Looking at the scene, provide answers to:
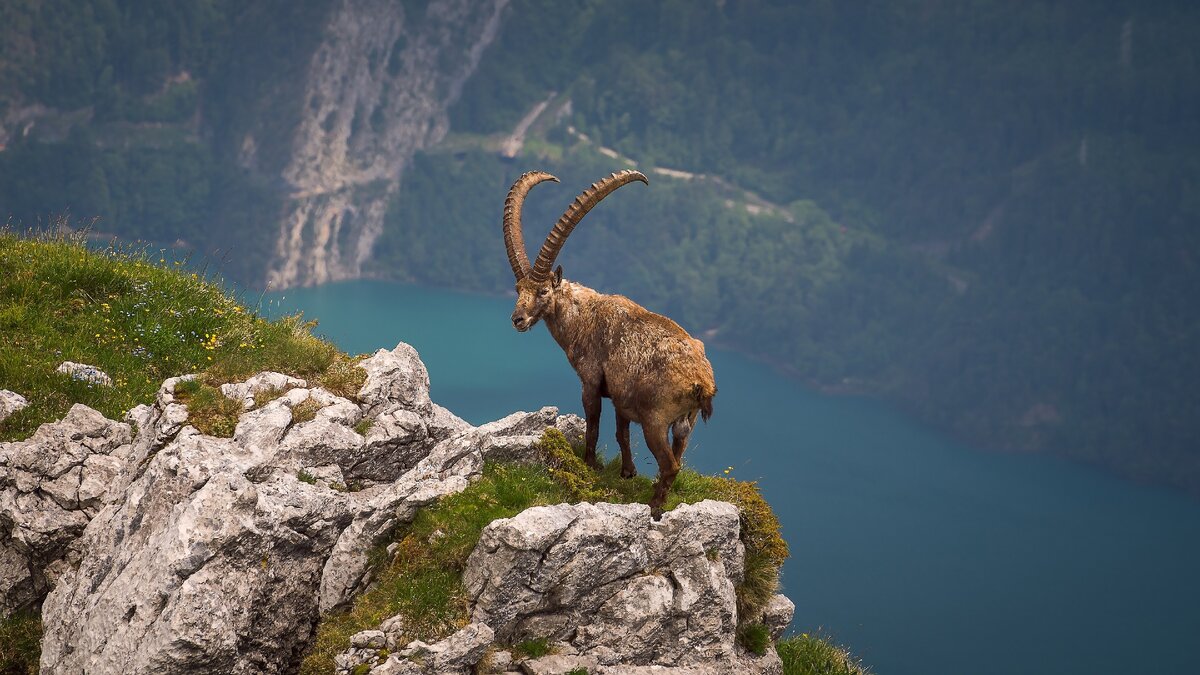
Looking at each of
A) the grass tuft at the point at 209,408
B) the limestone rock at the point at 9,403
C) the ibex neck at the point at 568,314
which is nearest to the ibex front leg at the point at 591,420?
the ibex neck at the point at 568,314

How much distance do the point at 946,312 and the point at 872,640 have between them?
10359cm

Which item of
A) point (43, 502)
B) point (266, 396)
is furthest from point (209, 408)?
point (43, 502)

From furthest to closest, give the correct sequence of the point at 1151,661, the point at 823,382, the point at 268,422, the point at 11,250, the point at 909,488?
1. the point at 823,382
2. the point at 909,488
3. the point at 1151,661
4. the point at 11,250
5. the point at 268,422

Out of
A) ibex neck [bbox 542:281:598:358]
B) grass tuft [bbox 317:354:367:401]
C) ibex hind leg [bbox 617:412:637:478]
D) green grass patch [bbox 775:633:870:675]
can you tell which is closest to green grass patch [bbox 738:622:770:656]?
green grass patch [bbox 775:633:870:675]

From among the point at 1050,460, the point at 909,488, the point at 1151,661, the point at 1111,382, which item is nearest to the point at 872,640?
the point at 1151,661

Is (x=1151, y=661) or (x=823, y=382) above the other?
(x=823, y=382)

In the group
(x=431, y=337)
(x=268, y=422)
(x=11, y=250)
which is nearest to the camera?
(x=268, y=422)

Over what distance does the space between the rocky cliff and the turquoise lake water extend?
271 ft

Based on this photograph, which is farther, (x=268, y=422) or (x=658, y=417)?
(x=268, y=422)

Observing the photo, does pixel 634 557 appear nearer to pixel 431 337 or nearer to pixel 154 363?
pixel 154 363

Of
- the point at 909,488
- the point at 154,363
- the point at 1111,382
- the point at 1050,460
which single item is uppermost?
the point at 1111,382

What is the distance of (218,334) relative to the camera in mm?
22641

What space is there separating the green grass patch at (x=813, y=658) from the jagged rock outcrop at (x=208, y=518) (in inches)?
242

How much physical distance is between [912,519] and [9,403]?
136198mm
